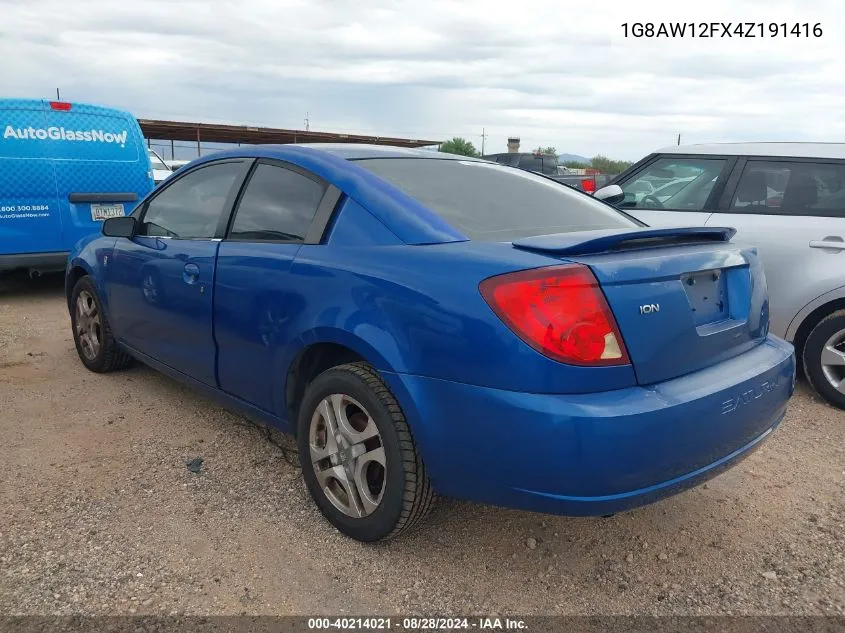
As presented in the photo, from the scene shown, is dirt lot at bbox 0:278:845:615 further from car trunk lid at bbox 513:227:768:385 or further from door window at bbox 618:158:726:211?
door window at bbox 618:158:726:211

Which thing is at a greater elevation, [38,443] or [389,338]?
[389,338]

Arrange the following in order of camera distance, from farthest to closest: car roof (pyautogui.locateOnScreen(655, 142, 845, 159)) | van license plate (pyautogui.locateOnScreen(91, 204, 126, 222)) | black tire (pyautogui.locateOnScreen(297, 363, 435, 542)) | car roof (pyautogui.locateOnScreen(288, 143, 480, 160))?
van license plate (pyautogui.locateOnScreen(91, 204, 126, 222))
car roof (pyautogui.locateOnScreen(655, 142, 845, 159))
car roof (pyautogui.locateOnScreen(288, 143, 480, 160))
black tire (pyautogui.locateOnScreen(297, 363, 435, 542))

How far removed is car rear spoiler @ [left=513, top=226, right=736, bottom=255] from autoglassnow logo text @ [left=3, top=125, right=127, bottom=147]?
5893mm

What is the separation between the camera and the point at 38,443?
11.2 feet

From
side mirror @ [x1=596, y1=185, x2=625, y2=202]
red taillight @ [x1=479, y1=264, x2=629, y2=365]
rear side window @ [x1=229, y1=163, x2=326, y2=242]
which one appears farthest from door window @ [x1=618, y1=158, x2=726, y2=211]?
red taillight @ [x1=479, y1=264, x2=629, y2=365]

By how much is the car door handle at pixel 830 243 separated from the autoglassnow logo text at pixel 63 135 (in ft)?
20.8

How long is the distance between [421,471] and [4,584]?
1.44 m

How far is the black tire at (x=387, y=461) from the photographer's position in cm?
229

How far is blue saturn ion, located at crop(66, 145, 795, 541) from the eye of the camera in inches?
80.0

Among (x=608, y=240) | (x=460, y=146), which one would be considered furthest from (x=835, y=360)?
(x=460, y=146)

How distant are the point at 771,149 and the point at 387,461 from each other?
3.88m

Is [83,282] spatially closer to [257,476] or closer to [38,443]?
[38,443]

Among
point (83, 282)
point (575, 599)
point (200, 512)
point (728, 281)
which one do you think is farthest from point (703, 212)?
point (83, 282)

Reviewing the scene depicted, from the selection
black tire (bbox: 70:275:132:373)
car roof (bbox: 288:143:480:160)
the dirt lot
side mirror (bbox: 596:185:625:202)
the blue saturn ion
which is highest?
car roof (bbox: 288:143:480:160)
